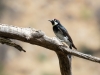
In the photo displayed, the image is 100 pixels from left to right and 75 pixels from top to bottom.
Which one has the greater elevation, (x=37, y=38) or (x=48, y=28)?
(x=48, y=28)

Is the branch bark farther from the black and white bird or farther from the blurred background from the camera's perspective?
the blurred background

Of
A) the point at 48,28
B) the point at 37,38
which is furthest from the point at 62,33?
the point at 48,28

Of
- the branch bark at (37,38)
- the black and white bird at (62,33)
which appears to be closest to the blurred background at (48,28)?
the black and white bird at (62,33)

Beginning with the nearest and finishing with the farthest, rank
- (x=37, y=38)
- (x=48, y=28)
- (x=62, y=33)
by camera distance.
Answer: (x=37, y=38), (x=62, y=33), (x=48, y=28)

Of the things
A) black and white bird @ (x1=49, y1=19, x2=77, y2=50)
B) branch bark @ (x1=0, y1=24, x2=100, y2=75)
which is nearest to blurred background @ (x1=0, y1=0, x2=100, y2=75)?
black and white bird @ (x1=49, y1=19, x2=77, y2=50)

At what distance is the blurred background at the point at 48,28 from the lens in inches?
299

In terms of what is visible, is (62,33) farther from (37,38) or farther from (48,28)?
(48,28)

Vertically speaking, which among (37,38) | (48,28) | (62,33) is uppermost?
(48,28)

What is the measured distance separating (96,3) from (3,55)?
8.47 feet

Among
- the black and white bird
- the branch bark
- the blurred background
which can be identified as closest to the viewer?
the branch bark

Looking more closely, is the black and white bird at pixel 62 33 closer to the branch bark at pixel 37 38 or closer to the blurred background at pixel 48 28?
the branch bark at pixel 37 38

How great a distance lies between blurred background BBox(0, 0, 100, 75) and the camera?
7.59 meters

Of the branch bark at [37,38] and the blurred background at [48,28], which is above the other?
the blurred background at [48,28]

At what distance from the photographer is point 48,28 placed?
8.11 metres
